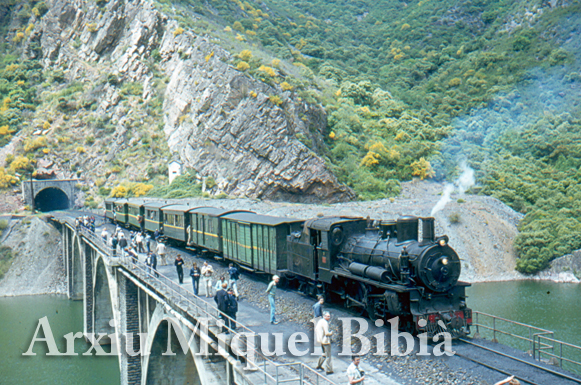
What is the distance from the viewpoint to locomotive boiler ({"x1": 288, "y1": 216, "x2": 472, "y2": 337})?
552 inches

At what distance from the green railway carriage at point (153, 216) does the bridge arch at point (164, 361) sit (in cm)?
1654

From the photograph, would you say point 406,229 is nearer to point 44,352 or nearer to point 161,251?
point 161,251

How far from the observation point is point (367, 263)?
16.3m

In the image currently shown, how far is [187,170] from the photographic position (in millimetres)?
63281

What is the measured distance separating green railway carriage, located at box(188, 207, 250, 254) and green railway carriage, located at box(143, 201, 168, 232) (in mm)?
6099

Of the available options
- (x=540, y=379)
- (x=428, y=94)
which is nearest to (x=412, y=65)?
(x=428, y=94)

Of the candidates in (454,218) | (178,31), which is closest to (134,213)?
(454,218)

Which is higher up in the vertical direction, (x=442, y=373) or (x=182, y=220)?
(x=182, y=220)

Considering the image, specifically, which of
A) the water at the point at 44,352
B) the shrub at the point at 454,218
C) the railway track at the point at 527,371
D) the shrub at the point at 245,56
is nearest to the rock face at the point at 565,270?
the shrub at the point at 454,218

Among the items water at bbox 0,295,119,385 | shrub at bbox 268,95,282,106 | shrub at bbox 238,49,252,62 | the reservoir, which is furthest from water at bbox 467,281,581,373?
shrub at bbox 238,49,252,62

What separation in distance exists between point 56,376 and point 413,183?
48106mm

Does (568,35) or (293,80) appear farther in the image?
(568,35)

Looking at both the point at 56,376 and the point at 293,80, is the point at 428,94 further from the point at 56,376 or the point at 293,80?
the point at 56,376

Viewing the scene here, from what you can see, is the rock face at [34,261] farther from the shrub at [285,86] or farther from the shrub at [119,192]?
the shrub at [285,86]
